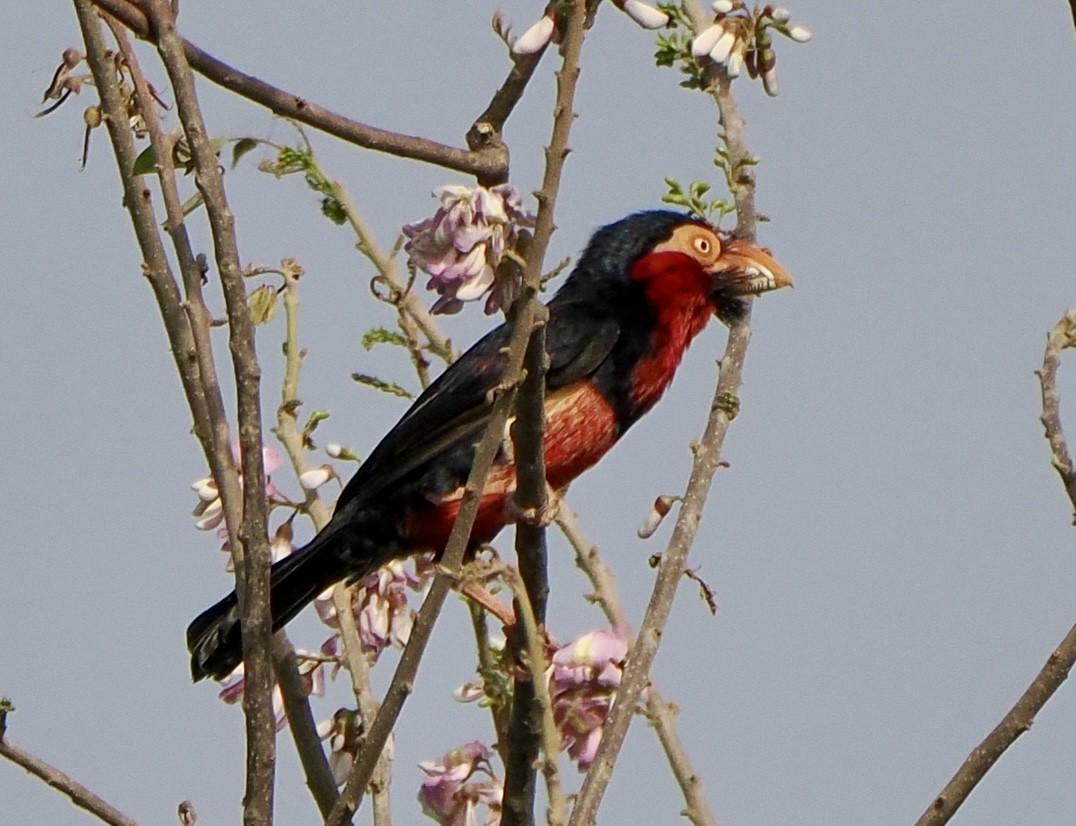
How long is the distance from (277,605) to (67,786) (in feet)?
5.62

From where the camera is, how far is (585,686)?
368 cm

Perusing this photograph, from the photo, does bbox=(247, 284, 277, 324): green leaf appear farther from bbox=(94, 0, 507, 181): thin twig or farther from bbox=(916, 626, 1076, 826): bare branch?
bbox=(916, 626, 1076, 826): bare branch

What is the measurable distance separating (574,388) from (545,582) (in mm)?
1686

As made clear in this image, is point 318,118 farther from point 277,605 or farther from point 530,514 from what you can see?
point 277,605

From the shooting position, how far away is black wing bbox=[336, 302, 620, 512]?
5.00 m

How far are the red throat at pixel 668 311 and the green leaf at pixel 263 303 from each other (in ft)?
4.69

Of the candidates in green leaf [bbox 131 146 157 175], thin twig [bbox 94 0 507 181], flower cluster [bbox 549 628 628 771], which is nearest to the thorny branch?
flower cluster [bbox 549 628 628 771]

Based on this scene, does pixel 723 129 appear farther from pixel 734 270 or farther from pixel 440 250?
pixel 734 270

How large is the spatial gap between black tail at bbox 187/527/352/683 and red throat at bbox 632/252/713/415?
3.63 ft

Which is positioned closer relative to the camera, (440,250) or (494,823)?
(440,250)

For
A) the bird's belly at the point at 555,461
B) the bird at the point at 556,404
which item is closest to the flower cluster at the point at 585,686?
Answer: the bird at the point at 556,404

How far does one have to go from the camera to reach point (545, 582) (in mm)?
→ 3523

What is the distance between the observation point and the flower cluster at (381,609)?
4.27 metres

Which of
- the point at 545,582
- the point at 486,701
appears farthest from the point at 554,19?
the point at 486,701
